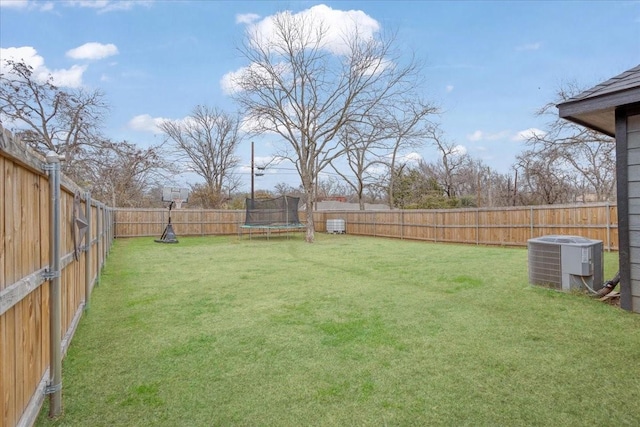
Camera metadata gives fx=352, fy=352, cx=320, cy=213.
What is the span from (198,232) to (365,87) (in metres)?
9.52

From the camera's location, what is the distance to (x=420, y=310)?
362 centimetres

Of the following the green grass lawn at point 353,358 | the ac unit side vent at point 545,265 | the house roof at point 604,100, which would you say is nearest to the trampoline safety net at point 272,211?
the green grass lawn at point 353,358

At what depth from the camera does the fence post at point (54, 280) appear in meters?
1.78

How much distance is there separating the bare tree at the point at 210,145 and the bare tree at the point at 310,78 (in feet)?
43.9

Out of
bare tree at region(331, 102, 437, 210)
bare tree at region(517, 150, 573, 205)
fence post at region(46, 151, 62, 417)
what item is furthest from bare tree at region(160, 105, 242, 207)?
fence post at region(46, 151, 62, 417)

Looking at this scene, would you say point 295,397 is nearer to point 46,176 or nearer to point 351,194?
point 46,176

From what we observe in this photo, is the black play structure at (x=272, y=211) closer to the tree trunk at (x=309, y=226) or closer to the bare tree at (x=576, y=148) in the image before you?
the tree trunk at (x=309, y=226)

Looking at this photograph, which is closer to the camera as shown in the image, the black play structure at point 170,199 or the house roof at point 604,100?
the house roof at point 604,100

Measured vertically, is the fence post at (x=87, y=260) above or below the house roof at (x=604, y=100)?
below

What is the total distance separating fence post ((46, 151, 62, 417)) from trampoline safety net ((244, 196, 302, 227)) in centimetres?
1160

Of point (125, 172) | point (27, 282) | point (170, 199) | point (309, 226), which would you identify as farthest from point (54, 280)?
point (125, 172)

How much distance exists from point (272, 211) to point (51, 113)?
1109 centimetres

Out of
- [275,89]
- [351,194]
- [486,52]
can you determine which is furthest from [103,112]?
[351,194]

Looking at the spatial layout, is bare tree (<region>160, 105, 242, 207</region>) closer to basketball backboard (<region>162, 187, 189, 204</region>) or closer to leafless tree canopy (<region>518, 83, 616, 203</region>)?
basketball backboard (<region>162, 187, 189, 204</region>)
